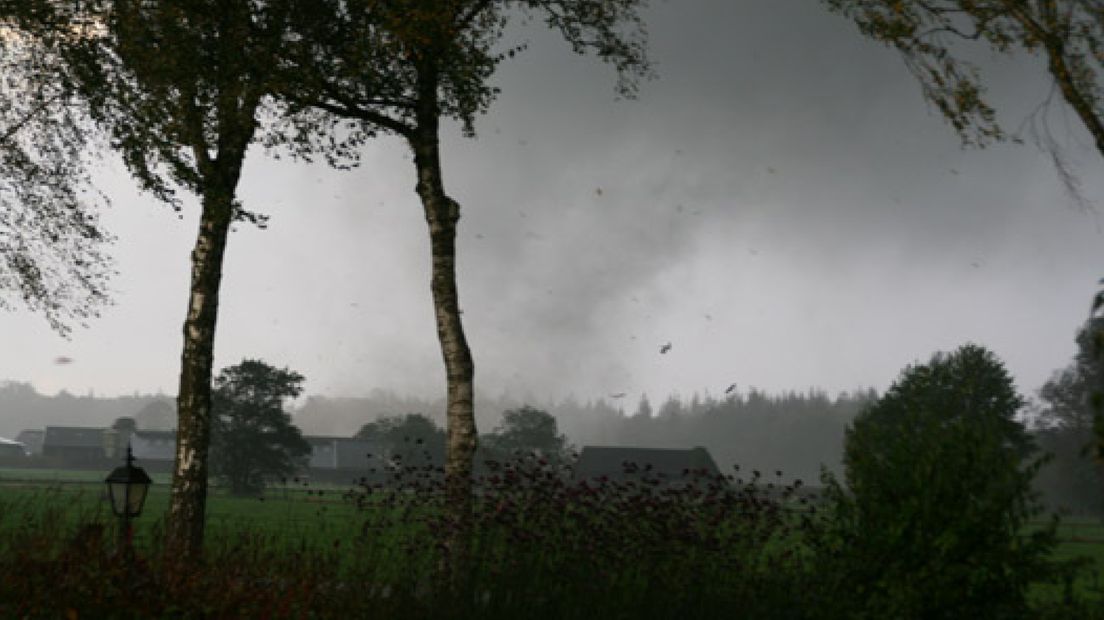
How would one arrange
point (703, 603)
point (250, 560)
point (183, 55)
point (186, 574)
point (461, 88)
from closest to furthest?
point (186, 574)
point (703, 603)
point (250, 560)
point (183, 55)
point (461, 88)

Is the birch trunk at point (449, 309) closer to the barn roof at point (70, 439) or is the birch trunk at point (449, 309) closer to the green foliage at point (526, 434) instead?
the green foliage at point (526, 434)

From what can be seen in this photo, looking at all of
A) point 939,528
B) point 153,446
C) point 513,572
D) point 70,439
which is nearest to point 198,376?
point 513,572

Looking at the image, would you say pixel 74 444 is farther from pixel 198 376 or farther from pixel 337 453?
pixel 198 376

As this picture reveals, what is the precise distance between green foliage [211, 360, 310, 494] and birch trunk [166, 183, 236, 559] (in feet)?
147

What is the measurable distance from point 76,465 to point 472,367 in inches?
5666

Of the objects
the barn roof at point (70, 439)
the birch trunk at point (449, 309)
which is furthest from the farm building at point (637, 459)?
the barn roof at point (70, 439)

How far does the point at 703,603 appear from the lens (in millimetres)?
10055

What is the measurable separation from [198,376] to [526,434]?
87.8 metres

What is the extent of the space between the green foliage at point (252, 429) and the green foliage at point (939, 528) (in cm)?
5151

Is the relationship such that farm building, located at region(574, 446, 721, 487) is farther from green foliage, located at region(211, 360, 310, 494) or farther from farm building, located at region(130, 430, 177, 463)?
farm building, located at region(130, 430, 177, 463)

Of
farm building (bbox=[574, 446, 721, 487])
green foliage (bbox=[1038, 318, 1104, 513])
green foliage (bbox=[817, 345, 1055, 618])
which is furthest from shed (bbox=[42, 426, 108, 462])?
green foliage (bbox=[817, 345, 1055, 618])

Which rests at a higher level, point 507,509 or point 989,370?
point 989,370

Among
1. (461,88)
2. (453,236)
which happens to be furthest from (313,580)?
(461,88)

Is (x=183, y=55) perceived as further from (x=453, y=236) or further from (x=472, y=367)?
(x=472, y=367)
